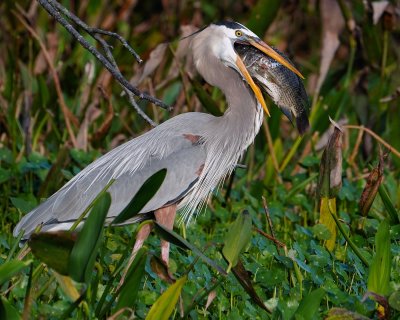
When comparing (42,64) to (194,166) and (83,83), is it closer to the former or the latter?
(83,83)

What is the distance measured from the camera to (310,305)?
9.37 feet

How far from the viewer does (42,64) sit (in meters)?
6.05

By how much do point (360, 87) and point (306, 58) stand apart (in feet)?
9.91

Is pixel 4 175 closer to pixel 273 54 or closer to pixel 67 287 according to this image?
pixel 273 54

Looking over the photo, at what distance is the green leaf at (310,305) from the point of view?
2.84 meters

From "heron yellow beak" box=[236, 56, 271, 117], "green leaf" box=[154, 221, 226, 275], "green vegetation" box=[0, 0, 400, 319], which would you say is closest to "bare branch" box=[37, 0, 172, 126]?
"green vegetation" box=[0, 0, 400, 319]

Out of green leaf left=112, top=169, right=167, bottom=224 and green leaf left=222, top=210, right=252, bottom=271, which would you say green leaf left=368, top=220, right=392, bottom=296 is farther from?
green leaf left=112, top=169, right=167, bottom=224

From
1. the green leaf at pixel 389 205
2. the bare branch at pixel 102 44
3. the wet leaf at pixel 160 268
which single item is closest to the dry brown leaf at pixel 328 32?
the green leaf at pixel 389 205

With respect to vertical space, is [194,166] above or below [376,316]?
above

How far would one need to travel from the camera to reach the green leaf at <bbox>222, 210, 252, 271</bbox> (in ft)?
9.28

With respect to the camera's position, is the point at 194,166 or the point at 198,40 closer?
the point at 194,166

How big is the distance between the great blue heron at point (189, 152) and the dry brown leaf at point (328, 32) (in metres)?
1.66

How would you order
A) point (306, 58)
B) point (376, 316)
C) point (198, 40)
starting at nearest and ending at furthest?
point (376, 316) → point (198, 40) → point (306, 58)

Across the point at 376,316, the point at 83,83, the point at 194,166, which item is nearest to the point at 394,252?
the point at 376,316
